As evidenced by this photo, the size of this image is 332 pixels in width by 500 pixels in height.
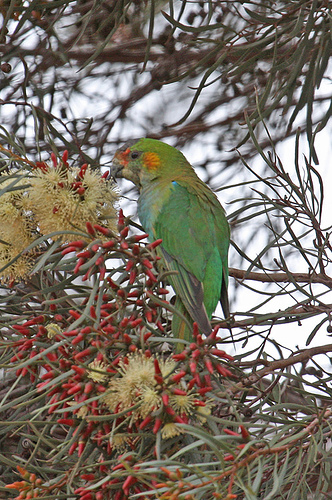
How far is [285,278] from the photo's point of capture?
190 centimetres

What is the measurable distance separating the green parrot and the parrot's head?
33mm

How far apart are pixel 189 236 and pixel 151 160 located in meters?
0.52

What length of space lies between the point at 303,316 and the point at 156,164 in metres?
0.99

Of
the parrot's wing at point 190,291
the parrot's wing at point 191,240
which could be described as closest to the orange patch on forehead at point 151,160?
the parrot's wing at point 191,240

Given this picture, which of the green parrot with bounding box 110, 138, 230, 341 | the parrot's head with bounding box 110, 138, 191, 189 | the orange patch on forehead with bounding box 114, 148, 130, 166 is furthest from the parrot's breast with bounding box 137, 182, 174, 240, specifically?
the orange patch on forehead with bounding box 114, 148, 130, 166

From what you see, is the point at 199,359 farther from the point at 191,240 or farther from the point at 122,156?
the point at 122,156

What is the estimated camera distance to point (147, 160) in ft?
7.91

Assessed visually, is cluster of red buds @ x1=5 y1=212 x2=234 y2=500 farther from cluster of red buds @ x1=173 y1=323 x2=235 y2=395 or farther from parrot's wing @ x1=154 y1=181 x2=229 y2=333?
parrot's wing @ x1=154 y1=181 x2=229 y2=333

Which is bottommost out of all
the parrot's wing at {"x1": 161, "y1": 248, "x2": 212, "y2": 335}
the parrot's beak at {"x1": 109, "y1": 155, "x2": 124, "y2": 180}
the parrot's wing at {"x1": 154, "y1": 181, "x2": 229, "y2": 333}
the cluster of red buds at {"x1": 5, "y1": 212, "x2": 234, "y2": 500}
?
the cluster of red buds at {"x1": 5, "y1": 212, "x2": 234, "y2": 500}

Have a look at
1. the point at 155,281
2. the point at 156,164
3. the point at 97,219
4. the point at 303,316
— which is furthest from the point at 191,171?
the point at 155,281

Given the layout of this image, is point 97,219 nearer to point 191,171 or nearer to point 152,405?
point 152,405

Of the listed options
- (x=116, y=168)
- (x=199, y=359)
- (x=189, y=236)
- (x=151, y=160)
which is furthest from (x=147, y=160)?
(x=199, y=359)

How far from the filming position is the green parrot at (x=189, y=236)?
189 cm

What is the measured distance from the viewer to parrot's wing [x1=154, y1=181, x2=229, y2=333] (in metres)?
1.93
